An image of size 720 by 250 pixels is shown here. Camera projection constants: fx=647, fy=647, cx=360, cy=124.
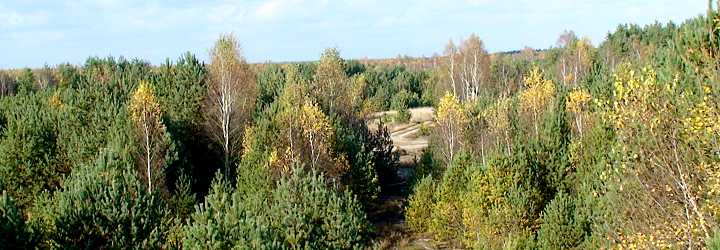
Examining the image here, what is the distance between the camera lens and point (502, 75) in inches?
3814

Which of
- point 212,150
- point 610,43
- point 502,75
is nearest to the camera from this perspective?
point 212,150

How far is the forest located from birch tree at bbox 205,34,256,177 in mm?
115

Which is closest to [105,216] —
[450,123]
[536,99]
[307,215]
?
[307,215]

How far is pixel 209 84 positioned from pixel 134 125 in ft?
24.2

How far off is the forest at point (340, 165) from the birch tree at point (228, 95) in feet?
0.38

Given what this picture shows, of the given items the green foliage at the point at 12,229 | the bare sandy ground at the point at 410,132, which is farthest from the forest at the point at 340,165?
the bare sandy ground at the point at 410,132

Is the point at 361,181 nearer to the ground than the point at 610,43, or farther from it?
nearer to the ground

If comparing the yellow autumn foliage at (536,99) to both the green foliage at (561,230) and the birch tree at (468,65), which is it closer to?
the green foliage at (561,230)

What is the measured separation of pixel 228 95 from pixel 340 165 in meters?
7.93

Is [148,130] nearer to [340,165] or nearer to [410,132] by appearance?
[340,165]

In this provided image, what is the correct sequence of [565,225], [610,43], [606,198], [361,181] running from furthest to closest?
[610,43], [361,181], [565,225], [606,198]

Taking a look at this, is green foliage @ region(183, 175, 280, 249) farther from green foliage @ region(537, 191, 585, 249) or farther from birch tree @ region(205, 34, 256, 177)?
birch tree @ region(205, 34, 256, 177)

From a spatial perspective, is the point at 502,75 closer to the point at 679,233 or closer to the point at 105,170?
the point at 105,170

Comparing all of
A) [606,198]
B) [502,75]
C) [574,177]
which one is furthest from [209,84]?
[502,75]
